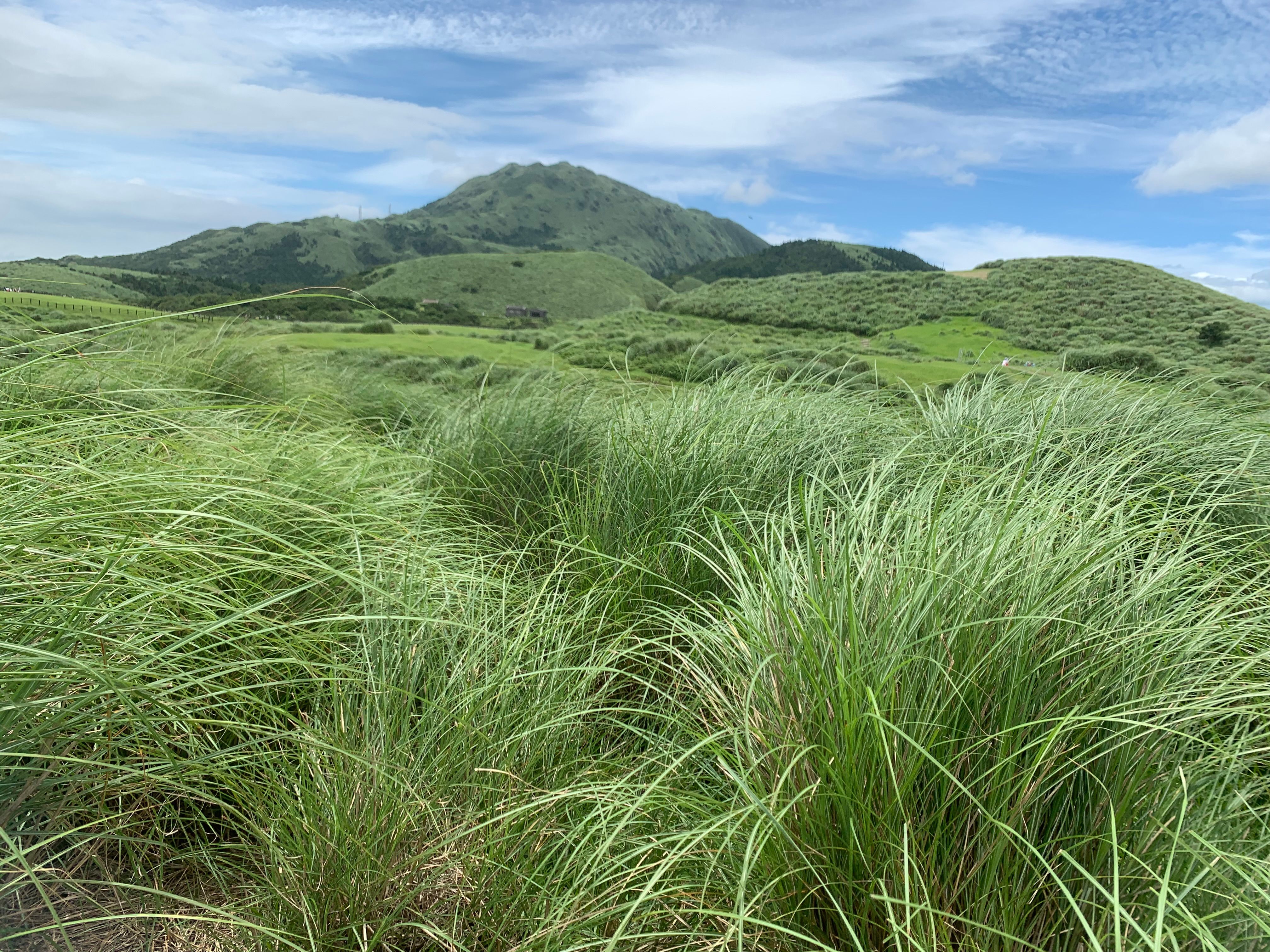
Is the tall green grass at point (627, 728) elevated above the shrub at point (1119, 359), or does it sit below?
below

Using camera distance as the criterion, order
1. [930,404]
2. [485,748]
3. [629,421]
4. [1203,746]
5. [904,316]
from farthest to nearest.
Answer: [904,316] → [930,404] → [629,421] → [485,748] → [1203,746]

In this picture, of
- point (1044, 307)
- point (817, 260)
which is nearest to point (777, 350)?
point (1044, 307)

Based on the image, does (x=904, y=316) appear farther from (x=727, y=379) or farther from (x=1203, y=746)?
(x=1203, y=746)

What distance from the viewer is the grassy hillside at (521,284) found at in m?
91.0

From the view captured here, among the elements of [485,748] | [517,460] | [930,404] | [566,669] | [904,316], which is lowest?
[485,748]

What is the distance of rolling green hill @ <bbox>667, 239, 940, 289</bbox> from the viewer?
294ft

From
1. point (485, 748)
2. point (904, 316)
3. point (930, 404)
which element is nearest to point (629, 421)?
point (930, 404)

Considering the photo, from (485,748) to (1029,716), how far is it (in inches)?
49.7

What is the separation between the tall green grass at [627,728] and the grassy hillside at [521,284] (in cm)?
8615

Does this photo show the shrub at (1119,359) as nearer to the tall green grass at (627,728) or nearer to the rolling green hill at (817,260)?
the tall green grass at (627,728)

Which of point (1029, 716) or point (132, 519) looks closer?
point (1029, 716)

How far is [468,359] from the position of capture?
12.1 metres

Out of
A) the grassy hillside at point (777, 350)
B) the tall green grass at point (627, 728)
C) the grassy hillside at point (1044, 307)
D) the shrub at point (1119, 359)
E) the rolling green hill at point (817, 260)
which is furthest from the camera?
the rolling green hill at point (817, 260)

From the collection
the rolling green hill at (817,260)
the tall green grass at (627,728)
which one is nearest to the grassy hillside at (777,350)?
the tall green grass at (627,728)
